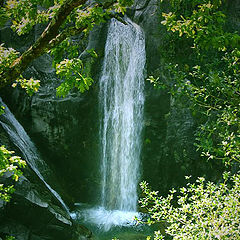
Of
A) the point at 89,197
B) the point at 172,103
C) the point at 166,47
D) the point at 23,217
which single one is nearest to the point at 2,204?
the point at 23,217

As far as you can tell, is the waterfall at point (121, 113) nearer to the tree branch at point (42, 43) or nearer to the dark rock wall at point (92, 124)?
the dark rock wall at point (92, 124)

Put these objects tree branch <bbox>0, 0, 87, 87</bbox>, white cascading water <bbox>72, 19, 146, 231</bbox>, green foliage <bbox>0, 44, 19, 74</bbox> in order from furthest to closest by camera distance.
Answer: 1. white cascading water <bbox>72, 19, 146, 231</bbox>
2. green foliage <bbox>0, 44, 19, 74</bbox>
3. tree branch <bbox>0, 0, 87, 87</bbox>

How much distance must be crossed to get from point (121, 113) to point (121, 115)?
0.07 metres

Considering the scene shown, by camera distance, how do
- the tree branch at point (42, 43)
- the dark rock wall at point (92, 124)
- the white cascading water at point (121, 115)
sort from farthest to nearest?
1. the white cascading water at point (121, 115)
2. the dark rock wall at point (92, 124)
3. the tree branch at point (42, 43)

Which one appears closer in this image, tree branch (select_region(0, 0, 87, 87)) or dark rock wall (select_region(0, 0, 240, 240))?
tree branch (select_region(0, 0, 87, 87))

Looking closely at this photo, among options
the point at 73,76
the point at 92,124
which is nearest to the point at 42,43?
the point at 73,76

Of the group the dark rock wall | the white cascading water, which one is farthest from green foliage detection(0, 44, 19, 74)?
the white cascading water

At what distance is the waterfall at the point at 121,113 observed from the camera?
8984 mm

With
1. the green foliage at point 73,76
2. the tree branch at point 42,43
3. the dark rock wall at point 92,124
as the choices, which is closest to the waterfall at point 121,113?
the dark rock wall at point 92,124

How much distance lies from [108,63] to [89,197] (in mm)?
4758

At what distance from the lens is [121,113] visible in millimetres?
9148

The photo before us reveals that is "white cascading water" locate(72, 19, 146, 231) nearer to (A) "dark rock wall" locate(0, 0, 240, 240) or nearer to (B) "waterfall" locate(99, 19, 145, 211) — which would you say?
(B) "waterfall" locate(99, 19, 145, 211)

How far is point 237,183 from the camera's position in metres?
3.17

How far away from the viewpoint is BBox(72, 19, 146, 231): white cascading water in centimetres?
898
